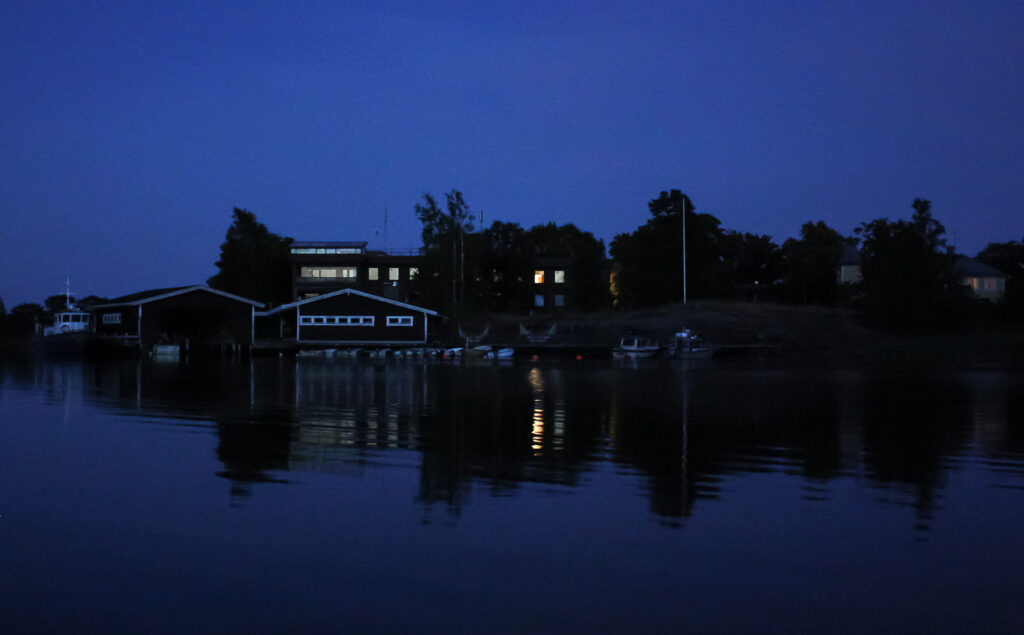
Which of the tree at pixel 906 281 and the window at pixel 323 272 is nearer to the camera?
the tree at pixel 906 281

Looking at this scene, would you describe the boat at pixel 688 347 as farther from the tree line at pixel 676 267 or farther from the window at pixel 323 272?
the window at pixel 323 272

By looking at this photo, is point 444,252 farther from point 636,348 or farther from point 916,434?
point 916,434

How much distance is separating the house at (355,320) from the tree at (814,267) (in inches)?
1681

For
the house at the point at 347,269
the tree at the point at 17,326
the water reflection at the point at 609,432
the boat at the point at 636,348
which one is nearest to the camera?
the water reflection at the point at 609,432

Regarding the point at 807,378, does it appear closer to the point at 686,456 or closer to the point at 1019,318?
the point at 686,456

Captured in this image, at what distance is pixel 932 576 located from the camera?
768cm

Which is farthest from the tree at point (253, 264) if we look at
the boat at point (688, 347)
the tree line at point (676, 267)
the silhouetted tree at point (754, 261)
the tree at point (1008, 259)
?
the tree at point (1008, 259)

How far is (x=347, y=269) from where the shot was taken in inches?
3716

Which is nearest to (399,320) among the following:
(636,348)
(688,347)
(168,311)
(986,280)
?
(168,311)

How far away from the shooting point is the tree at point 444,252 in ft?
268

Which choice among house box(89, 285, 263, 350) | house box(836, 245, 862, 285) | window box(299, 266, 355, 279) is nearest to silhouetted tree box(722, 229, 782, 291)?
house box(836, 245, 862, 285)

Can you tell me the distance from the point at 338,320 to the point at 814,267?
52854 mm

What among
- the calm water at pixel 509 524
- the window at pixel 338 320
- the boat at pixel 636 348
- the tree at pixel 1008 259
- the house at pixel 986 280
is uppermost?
the tree at pixel 1008 259

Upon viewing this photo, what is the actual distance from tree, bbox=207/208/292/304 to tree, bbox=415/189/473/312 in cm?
2315
